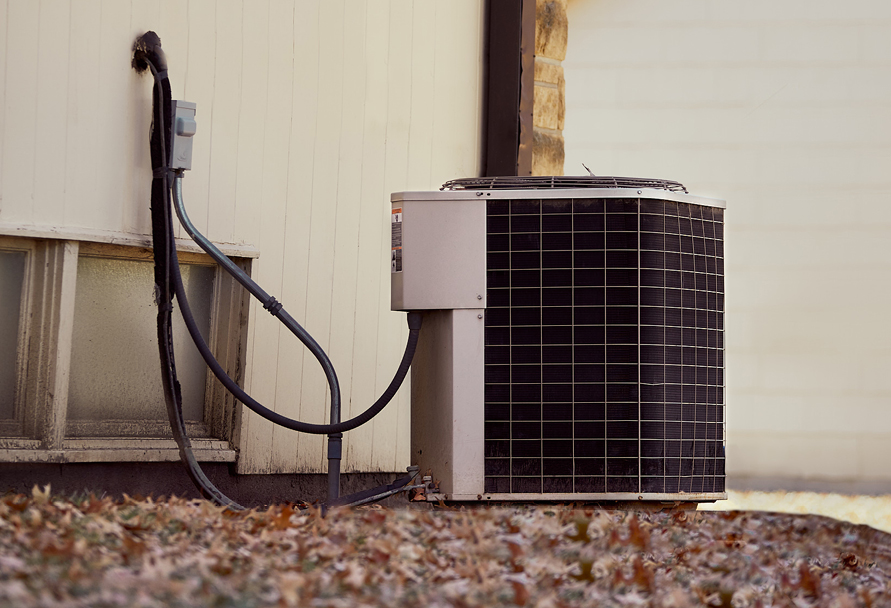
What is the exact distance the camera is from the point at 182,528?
2348mm

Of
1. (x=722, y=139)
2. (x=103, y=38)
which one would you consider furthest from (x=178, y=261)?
(x=722, y=139)

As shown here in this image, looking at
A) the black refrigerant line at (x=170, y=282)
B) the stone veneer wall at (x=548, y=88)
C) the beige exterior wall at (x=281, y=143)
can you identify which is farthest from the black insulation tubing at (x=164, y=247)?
the stone veneer wall at (x=548, y=88)

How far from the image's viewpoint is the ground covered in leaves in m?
1.80

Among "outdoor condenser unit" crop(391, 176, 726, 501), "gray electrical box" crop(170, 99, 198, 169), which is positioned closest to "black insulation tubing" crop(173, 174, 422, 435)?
"outdoor condenser unit" crop(391, 176, 726, 501)

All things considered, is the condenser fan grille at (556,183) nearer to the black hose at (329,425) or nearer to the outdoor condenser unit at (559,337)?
the outdoor condenser unit at (559,337)

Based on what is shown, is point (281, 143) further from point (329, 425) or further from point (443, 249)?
point (329, 425)

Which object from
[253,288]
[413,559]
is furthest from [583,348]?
[253,288]

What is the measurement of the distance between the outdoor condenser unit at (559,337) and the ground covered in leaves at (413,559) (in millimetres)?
145

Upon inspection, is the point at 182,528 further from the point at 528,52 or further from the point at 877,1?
the point at 877,1

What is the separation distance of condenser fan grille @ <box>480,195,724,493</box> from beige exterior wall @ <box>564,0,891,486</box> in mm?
2497

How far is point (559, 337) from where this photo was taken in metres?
3.01

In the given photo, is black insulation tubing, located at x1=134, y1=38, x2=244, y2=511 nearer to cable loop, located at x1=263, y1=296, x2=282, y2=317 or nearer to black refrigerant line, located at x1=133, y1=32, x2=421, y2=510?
black refrigerant line, located at x1=133, y1=32, x2=421, y2=510

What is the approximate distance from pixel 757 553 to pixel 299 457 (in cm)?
187

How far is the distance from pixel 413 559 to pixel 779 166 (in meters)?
4.05
